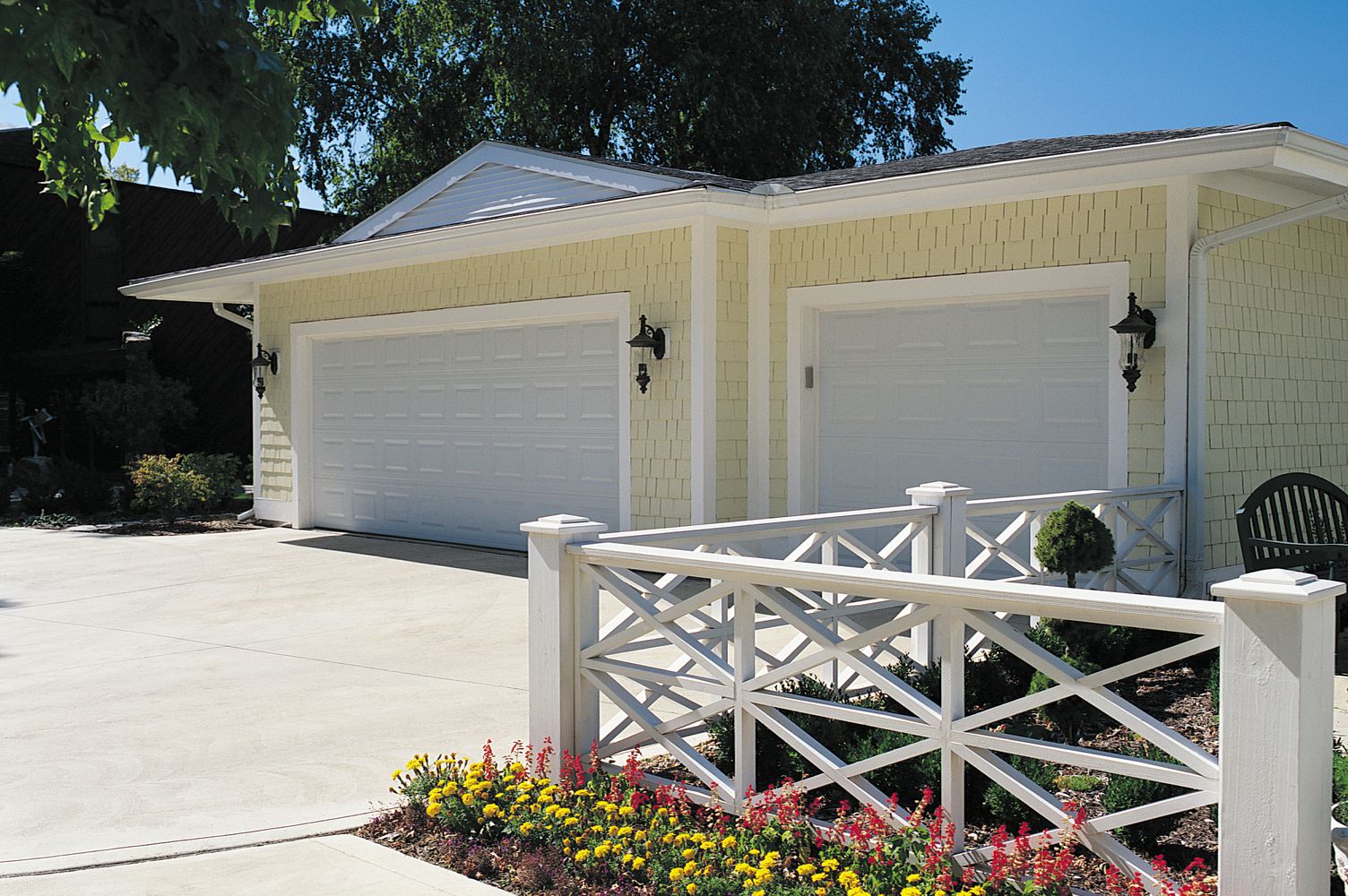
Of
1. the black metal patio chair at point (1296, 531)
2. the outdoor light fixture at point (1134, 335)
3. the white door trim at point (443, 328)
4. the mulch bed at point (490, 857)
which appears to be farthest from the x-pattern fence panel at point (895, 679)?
the white door trim at point (443, 328)

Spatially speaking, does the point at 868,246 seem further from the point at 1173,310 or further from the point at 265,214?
the point at 265,214

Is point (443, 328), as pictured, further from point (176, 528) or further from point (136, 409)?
point (136, 409)

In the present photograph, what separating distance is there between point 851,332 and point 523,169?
4532 millimetres

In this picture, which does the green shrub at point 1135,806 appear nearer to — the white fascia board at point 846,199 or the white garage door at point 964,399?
the white fascia board at point 846,199

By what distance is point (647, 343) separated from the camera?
10383mm

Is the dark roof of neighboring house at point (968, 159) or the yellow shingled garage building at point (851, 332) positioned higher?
the dark roof of neighboring house at point (968, 159)

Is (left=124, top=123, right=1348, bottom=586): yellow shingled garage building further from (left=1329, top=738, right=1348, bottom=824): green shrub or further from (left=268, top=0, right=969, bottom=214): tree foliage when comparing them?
(left=268, top=0, right=969, bottom=214): tree foliage

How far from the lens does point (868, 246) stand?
9.88 meters

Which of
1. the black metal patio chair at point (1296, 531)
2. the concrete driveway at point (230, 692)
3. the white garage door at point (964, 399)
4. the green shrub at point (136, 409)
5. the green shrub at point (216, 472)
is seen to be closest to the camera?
the concrete driveway at point (230, 692)

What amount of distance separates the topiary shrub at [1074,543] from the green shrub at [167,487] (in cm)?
1172

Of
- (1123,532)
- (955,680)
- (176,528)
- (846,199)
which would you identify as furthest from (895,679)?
(176,528)

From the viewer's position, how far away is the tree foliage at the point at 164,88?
3.01m

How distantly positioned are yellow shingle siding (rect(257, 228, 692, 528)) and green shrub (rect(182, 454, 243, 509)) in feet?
11.9

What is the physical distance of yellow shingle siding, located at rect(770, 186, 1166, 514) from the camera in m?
8.34
